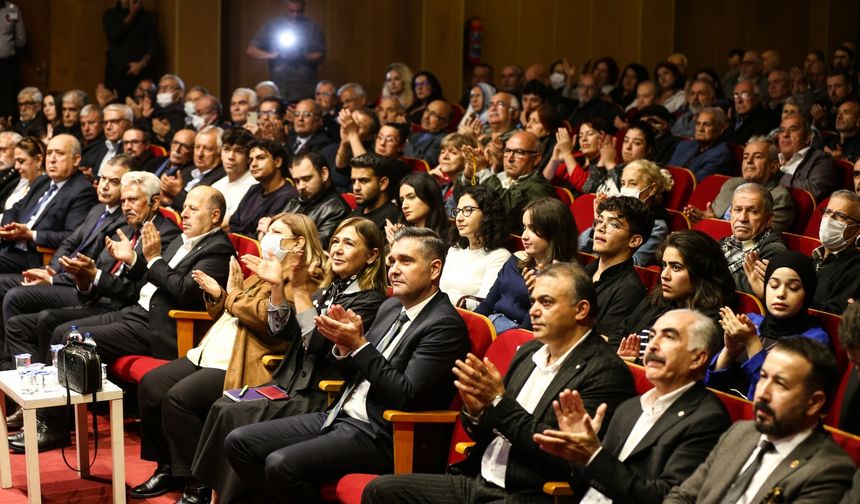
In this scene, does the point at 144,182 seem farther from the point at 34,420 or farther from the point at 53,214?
the point at 34,420

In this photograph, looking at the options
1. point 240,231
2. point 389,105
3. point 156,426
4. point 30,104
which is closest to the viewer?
point 156,426

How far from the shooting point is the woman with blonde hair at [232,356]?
386 centimetres

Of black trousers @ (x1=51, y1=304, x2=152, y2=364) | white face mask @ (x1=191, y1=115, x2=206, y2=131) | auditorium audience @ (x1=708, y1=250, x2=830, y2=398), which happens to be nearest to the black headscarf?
auditorium audience @ (x1=708, y1=250, x2=830, y2=398)

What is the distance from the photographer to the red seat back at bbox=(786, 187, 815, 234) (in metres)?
4.80

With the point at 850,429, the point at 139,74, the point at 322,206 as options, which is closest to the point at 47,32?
the point at 139,74

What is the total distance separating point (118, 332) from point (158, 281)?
0.32 meters

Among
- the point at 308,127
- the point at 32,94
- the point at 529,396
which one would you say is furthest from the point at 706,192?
the point at 32,94

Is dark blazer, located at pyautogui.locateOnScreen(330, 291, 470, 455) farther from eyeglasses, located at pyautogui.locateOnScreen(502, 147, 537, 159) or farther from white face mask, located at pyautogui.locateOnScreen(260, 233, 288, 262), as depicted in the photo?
eyeglasses, located at pyautogui.locateOnScreen(502, 147, 537, 159)

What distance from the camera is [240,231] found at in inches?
224

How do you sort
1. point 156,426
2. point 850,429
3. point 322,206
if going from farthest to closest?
1. point 322,206
2. point 156,426
3. point 850,429

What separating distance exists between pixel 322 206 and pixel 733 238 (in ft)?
6.31

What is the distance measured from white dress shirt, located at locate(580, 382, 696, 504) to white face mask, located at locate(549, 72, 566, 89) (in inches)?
281

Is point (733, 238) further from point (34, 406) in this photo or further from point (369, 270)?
point (34, 406)

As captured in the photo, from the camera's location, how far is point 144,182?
498cm
